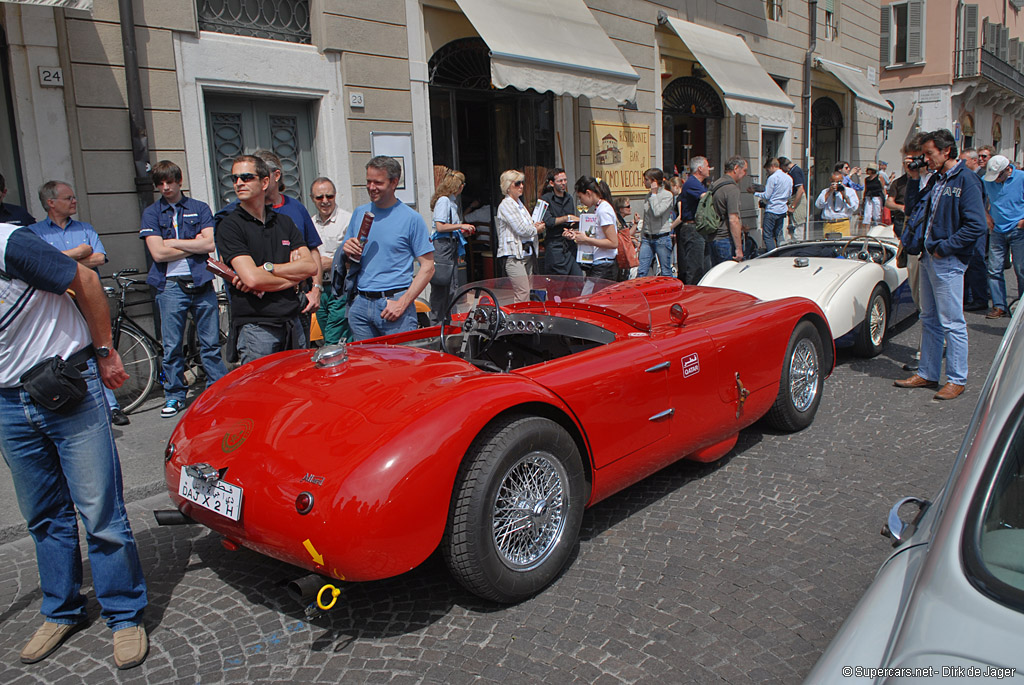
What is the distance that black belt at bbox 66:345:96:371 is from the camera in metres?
2.69

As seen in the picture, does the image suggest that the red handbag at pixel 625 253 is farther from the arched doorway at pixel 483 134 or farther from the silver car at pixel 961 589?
the silver car at pixel 961 589

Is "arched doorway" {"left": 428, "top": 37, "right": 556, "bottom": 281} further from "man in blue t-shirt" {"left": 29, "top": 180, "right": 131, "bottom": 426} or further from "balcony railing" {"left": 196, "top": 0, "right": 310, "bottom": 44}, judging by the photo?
"man in blue t-shirt" {"left": 29, "top": 180, "right": 131, "bottom": 426}

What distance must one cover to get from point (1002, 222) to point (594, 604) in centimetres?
780

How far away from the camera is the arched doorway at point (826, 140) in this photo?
1969 cm

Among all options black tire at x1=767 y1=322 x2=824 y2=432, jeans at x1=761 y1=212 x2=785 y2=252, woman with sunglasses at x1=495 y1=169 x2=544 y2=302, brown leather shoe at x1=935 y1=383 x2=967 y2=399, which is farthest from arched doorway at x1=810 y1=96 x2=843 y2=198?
black tire at x1=767 y1=322 x2=824 y2=432

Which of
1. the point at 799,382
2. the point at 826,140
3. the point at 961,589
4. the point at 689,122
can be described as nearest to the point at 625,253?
the point at 799,382

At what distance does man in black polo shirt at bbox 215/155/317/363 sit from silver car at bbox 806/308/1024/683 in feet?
11.1

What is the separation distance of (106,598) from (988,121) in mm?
40083

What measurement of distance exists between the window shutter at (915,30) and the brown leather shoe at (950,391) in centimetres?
2717

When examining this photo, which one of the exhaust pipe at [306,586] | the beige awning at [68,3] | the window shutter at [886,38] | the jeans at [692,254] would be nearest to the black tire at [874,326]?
the jeans at [692,254]

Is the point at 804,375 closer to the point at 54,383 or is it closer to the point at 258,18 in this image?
the point at 54,383

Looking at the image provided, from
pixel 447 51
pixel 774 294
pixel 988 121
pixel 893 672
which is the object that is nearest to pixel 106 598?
pixel 893 672

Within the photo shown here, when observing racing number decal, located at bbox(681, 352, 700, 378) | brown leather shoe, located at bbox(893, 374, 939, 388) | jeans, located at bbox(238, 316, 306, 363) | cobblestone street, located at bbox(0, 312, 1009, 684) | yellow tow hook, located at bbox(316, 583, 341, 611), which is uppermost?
jeans, located at bbox(238, 316, 306, 363)

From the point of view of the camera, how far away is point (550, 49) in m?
9.12
